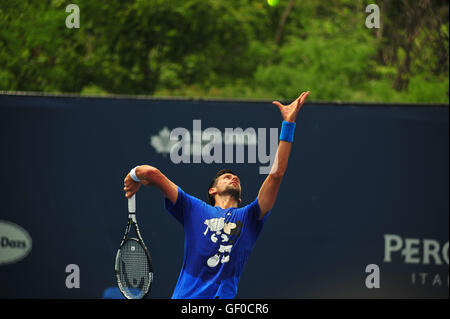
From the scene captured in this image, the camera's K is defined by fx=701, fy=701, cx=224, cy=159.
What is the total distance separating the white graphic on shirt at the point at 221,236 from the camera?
5.31m

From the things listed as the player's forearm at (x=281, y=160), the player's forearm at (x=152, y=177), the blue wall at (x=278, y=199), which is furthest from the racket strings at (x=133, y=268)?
the blue wall at (x=278, y=199)

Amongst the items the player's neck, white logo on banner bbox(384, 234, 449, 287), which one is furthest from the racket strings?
white logo on banner bbox(384, 234, 449, 287)

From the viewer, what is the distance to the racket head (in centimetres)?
561

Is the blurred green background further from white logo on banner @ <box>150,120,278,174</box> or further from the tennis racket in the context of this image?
the tennis racket

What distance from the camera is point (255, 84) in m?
13.5

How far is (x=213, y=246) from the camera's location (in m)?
5.32

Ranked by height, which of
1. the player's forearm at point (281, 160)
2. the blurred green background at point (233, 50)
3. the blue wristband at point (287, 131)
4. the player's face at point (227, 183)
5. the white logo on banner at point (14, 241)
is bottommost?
the white logo on banner at point (14, 241)

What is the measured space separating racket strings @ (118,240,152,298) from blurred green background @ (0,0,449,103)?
4888 mm

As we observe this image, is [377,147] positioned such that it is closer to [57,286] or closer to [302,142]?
[302,142]

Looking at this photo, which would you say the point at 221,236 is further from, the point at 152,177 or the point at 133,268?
the point at 133,268

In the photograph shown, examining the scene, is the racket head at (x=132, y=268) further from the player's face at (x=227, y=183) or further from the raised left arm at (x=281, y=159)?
the raised left arm at (x=281, y=159)

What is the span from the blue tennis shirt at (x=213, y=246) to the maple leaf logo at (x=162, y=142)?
307 cm

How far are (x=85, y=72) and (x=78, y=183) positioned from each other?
4.01 meters
